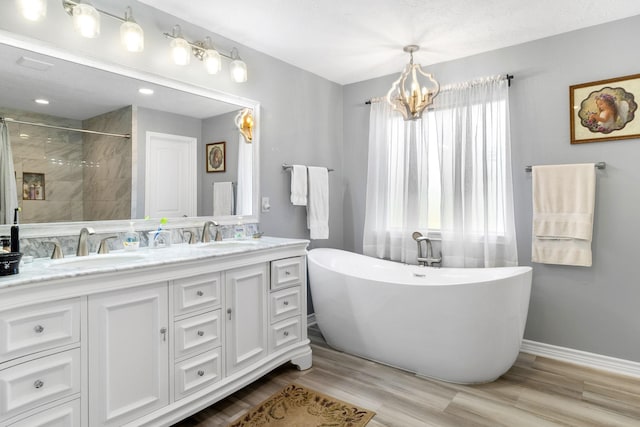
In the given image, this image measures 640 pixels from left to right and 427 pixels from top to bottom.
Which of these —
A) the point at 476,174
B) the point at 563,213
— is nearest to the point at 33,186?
the point at 476,174

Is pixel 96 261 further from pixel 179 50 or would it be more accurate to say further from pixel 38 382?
pixel 179 50

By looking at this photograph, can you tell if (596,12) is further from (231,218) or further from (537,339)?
(231,218)

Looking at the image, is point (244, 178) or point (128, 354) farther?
point (244, 178)

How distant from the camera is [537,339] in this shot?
9.23 feet

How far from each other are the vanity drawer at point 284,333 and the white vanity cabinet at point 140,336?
0.01 m

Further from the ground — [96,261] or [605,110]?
[605,110]

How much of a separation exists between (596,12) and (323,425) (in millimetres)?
3055

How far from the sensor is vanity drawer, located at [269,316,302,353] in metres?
2.35

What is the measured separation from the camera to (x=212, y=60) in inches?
97.6

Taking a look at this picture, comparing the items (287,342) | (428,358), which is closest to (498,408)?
(428,358)

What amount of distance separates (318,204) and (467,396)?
1.88 metres

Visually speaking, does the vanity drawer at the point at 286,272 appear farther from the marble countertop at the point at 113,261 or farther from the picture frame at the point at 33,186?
the picture frame at the point at 33,186

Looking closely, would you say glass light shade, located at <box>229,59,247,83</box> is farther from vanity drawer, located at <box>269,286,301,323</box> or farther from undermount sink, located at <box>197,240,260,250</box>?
vanity drawer, located at <box>269,286,301,323</box>

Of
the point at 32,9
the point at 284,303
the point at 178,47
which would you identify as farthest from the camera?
the point at 284,303
